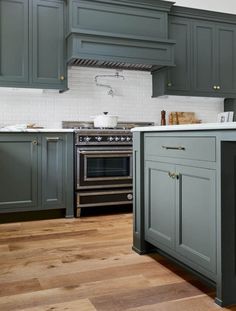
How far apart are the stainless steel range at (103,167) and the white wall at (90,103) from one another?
0.63 meters

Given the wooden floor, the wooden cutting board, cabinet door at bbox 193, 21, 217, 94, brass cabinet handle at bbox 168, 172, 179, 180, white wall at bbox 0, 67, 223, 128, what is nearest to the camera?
the wooden floor

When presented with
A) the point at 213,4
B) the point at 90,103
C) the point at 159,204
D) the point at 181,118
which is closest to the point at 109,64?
the point at 90,103

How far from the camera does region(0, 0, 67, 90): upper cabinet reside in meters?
3.63

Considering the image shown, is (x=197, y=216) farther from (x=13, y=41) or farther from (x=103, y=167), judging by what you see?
(x=13, y=41)

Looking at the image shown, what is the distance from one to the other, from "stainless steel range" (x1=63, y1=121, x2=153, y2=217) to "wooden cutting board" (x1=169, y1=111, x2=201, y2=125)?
103 cm

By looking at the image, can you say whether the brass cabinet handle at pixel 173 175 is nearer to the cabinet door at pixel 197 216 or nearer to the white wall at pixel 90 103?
the cabinet door at pixel 197 216

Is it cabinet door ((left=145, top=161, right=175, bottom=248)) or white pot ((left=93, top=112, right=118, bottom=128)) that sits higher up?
white pot ((left=93, top=112, right=118, bottom=128))

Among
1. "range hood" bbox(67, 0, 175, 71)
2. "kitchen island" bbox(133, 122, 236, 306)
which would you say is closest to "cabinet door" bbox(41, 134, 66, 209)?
"range hood" bbox(67, 0, 175, 71)

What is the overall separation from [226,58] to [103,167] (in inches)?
93.7

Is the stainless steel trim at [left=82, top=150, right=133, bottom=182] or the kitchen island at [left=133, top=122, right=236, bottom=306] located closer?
the kitchen island at [left=133, top=122, right=236, bottom=306]

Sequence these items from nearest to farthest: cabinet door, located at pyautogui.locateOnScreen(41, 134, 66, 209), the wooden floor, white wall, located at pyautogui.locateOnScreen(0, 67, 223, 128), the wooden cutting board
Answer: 1. the wooden floor
2. cabinet door, located at pyautogui.locateOnScreen(41, 134, 66, 209)
3. white wall, located at pyautogui.locateOnScreen(0, 67, 223, 128)
4. the wooden cutting board

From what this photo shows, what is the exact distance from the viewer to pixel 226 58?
4.71 meters

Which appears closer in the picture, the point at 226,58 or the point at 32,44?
the point at 32,44

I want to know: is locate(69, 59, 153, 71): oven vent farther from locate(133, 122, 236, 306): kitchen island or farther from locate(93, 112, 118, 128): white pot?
locate(133, 122, 236, 306): kitchen island
